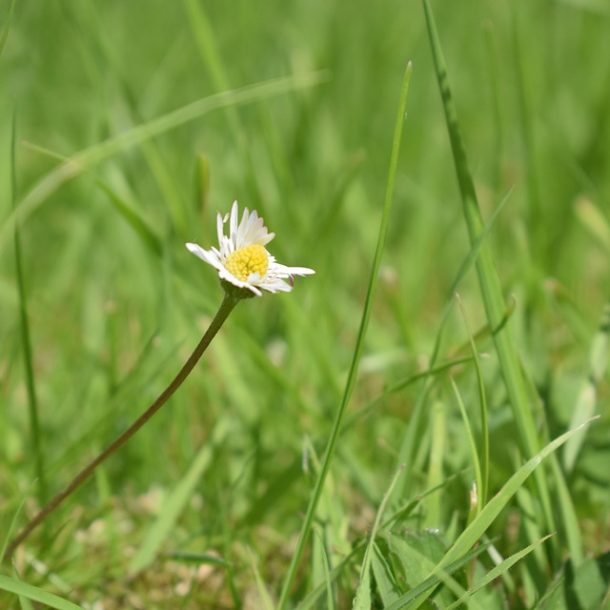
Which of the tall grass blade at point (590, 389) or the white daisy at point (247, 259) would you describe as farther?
the tall grass blade at point (590, 389)

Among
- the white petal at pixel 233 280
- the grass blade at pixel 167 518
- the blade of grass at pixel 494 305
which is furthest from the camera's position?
the grass blade at pixel 167 518

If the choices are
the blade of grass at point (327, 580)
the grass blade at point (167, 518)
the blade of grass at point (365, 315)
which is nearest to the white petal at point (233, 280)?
the blade of grass at point (365, 315)

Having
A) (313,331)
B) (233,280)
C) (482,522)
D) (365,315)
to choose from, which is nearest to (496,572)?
(482,522)

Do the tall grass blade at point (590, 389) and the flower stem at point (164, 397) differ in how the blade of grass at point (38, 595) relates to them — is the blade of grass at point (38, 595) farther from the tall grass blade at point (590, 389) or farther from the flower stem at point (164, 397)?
the tall grass blade at point (590, 389)

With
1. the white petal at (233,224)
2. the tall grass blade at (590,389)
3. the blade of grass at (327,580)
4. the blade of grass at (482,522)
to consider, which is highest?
the white petal at (233,224)

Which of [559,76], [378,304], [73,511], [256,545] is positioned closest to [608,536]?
[256,545]

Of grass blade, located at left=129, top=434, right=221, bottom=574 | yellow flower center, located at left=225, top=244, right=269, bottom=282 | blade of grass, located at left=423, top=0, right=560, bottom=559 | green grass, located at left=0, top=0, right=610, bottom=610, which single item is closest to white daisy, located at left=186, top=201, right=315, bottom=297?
yellow flower center, located at left=225, top=244, right=269, bottom=282

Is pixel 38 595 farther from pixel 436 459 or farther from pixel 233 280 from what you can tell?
pixel 436 459
